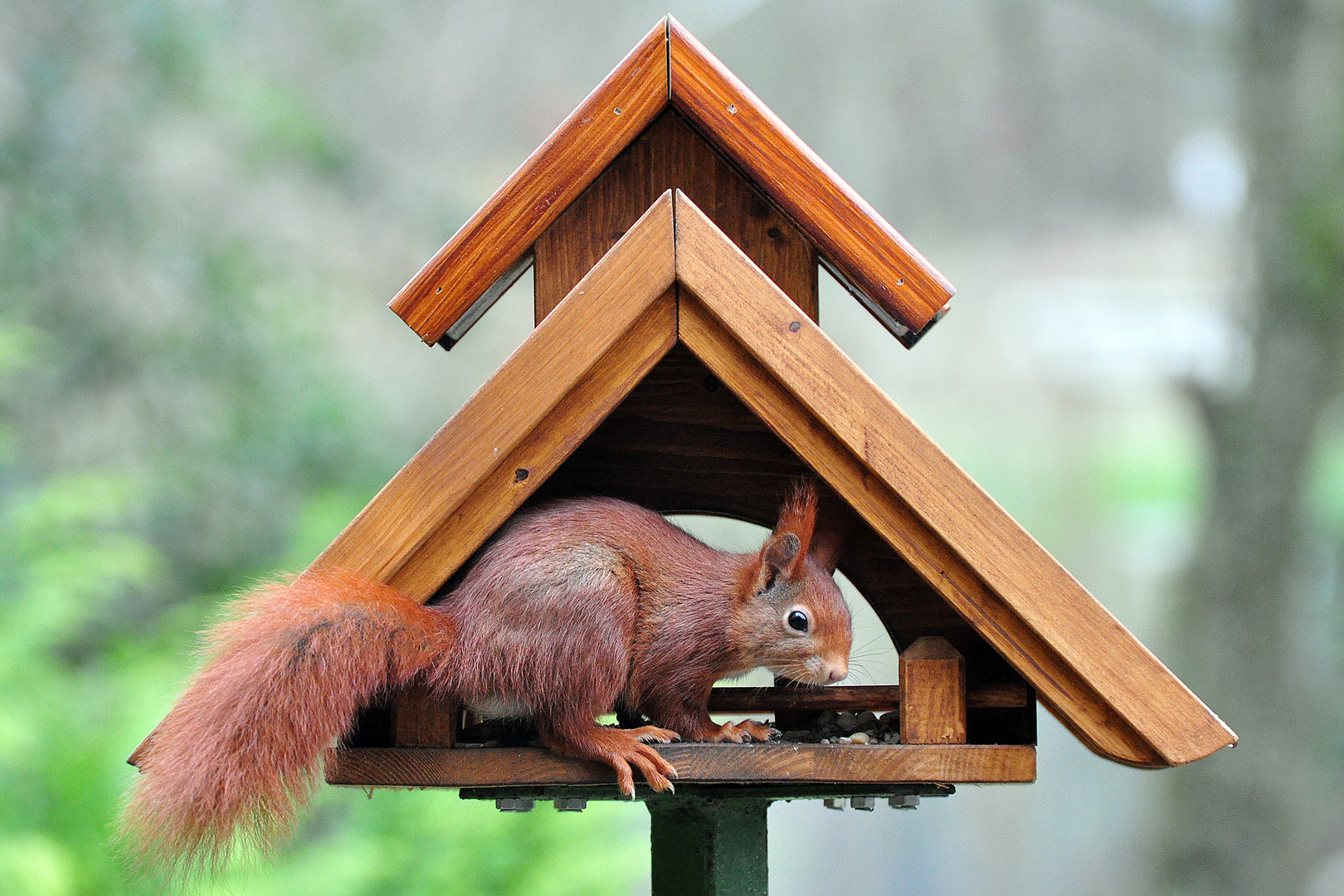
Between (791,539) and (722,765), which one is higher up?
(791,539)

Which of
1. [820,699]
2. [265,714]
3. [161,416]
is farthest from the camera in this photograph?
[161,416]

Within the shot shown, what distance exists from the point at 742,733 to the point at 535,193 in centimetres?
66

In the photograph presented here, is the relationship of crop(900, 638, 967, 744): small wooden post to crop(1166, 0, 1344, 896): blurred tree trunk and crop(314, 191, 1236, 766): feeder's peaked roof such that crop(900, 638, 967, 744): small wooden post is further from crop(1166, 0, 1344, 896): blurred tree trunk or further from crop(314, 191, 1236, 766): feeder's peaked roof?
crop(1166, 0, 1344, 896): blurred tree trunk

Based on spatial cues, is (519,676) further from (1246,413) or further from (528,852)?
(1246,413)

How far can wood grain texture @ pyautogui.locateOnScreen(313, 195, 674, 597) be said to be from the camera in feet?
4.17

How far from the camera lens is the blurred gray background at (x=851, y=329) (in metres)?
3.85

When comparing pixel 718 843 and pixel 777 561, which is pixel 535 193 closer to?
pixel 777 561

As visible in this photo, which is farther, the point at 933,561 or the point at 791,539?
the point at 791,539

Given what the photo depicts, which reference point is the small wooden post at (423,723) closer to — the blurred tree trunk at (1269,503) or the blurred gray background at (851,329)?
the blurred gray background at (851,329)

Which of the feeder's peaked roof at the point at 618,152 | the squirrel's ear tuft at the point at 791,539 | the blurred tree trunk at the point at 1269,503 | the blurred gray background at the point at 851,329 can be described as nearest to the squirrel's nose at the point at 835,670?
the squirrel's ear tuft at the point at 791,539

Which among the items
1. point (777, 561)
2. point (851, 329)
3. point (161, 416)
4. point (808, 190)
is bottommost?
point (777, 561)

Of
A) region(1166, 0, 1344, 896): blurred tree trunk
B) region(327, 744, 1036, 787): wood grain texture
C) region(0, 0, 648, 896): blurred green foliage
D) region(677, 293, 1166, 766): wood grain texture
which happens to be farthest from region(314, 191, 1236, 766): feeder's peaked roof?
region(1166, 0, 1344, 896): blurred tree trunk

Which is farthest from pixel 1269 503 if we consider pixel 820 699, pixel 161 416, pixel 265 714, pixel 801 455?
pixel 161 416

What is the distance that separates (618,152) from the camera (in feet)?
4.61
